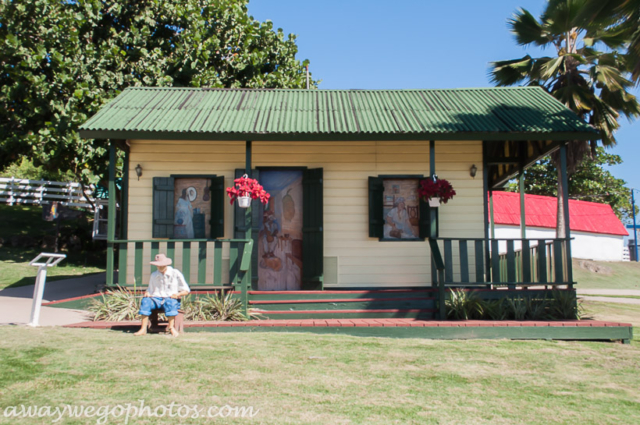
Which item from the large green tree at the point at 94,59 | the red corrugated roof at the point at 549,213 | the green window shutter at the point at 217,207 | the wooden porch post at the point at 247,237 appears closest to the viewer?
Answer: the wooden porch post at the point at 247,237

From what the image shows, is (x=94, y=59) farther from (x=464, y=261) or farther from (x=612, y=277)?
(x=612, y=277)

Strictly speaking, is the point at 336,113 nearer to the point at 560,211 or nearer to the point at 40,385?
the point at 40,385

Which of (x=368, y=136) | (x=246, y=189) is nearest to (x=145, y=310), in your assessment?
(x=246, y=189)

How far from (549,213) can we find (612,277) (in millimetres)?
5260

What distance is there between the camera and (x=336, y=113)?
10.1 m

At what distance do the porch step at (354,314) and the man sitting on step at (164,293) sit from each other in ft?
5.43

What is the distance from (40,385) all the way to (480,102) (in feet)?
29.4

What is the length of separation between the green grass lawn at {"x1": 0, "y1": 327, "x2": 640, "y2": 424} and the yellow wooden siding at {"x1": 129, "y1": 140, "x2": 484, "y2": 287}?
3.03 metres

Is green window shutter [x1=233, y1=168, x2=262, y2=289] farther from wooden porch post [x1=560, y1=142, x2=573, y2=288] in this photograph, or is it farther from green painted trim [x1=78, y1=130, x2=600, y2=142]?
wooden porch post [x1=560, y1=142, x2=573, y2=288]

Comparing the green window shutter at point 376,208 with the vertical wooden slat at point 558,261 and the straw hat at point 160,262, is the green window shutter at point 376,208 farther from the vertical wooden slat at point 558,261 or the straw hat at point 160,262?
the straw hat at point 160,262

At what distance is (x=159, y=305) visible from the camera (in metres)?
7.35

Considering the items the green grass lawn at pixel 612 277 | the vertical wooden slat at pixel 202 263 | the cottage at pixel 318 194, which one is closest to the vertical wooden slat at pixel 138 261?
the cottage at pixel 318 194

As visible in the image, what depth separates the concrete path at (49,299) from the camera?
8.02 meters

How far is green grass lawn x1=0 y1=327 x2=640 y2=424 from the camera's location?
435cm
